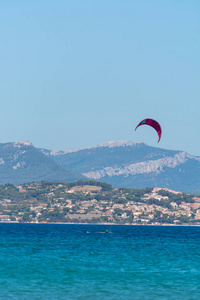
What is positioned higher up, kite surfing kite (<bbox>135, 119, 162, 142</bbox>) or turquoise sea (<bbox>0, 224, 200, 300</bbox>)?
kite surfing kite (<bbox>135, 119, 162, 142</bbox>)

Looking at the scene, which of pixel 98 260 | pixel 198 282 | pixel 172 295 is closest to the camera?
pixel 172 295

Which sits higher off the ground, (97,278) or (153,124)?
(153,124)

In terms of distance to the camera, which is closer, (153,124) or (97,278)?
(97,278)

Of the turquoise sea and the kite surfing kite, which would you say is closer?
the turquoise sea

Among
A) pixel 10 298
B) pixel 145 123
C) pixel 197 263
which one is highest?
pixel 145 123

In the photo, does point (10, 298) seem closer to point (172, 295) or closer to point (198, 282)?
point (172, 295)

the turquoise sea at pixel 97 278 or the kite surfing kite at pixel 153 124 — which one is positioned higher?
the kite surfing kite at pixel 153 124

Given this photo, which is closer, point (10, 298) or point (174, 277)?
point (10, 298)

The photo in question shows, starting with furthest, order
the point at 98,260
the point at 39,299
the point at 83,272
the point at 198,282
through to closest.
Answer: the point at 98,260 < the point at 83,272 < the point at 198,282 < the point at 39,299

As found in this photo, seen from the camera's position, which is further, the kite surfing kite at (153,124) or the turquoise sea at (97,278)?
the kite surfing kite at (153,124)

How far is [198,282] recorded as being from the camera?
6538 cm

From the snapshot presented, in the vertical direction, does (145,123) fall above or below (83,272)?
above

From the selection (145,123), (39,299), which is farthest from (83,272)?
(145,123)

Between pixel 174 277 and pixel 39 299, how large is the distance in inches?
845
